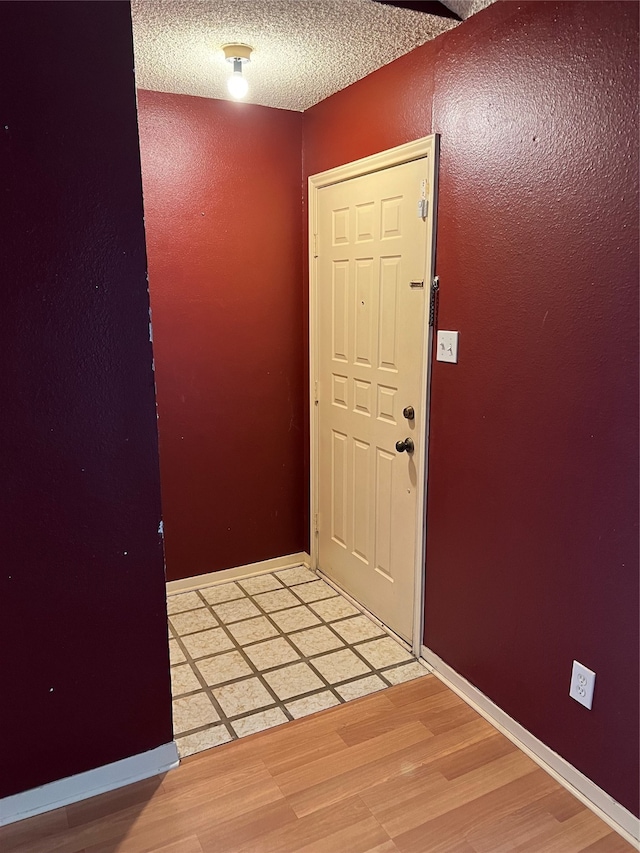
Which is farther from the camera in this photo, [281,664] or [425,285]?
[281,664]

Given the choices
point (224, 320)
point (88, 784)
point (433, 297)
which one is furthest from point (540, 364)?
point (88, 784)

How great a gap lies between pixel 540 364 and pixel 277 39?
147 cm

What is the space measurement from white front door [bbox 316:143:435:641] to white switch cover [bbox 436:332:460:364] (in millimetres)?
87

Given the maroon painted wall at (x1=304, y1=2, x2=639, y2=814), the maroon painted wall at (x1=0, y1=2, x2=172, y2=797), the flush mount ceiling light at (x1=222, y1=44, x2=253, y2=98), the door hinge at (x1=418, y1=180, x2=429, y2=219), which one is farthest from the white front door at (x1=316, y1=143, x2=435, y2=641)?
the maroon painted wall at (x1=0, y1=2, x2=172, y2=797)

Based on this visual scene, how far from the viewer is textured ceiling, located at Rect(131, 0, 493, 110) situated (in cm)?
195

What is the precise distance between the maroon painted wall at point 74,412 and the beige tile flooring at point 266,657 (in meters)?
0.35

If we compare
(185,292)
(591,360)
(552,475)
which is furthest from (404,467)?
(185,292)

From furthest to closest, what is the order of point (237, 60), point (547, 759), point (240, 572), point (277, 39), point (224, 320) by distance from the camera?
1. point (240, 572)
2. point (224, 320)
3. point (237, 60)
4. point (277, 39)
5. point (547, 759)

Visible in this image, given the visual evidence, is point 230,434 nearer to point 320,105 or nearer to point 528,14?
point 320,105

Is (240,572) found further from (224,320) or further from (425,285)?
(425,285)

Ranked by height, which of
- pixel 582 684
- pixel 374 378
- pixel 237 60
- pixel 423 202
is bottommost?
pixel 582 684

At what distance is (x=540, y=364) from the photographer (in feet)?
6.12

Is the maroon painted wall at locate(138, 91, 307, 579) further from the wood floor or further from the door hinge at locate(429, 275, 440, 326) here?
the wood floor

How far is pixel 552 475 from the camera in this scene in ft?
6.11
